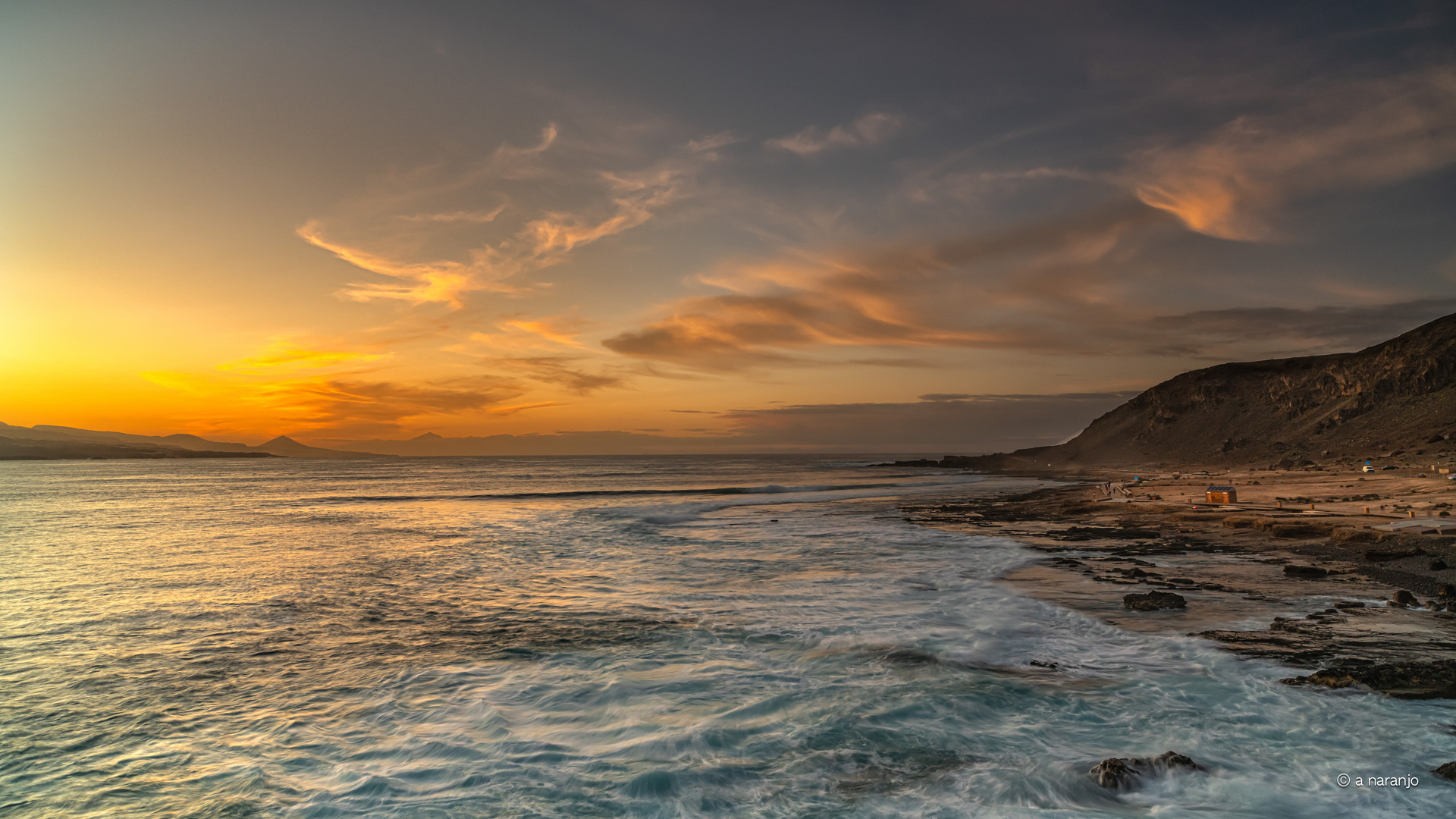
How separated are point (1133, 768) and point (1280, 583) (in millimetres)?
11931

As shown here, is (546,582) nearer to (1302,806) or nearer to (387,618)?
(387,618)

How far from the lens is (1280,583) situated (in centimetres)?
1474

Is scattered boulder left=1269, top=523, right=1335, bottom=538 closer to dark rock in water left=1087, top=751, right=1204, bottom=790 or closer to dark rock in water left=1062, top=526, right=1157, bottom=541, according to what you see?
dark rock in water left=1062, top=526, right=1157, bottom=541

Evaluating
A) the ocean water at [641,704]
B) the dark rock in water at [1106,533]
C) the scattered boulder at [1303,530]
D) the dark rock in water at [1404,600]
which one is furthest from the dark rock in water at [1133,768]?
the dark rock in water at [1106,533]

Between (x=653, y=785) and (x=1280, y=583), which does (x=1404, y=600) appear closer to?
(x=1280, y=583)

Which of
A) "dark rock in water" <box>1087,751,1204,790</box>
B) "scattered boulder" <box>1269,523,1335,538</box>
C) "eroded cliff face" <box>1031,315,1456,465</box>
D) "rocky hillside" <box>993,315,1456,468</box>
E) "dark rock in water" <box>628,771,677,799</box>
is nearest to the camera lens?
"dark rock in water" <box>1087,751,1204,790</box>

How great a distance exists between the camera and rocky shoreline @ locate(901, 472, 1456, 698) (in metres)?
9.54

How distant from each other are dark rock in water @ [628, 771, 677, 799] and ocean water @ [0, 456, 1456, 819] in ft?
0.13

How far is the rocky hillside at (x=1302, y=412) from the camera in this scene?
1992 inches

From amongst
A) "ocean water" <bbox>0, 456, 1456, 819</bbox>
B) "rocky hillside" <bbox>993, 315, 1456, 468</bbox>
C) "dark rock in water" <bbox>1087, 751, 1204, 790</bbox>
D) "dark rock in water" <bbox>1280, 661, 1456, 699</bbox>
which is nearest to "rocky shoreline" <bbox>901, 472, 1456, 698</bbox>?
"dark rock in water" <bbox>1280, 661, 1456, 699</bbox>

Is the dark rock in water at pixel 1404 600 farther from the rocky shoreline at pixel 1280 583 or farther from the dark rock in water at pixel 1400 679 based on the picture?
the dark rock in water at pixel 1400 679

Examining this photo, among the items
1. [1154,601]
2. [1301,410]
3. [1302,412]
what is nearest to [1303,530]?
[1154,601]

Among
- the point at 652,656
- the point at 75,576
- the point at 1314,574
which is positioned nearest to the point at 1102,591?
the point at 1314,574

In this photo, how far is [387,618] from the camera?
14.2 meters
